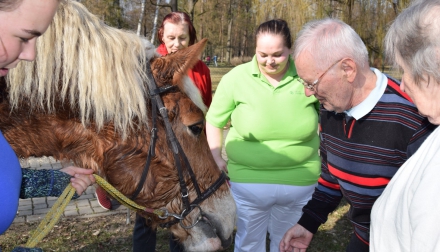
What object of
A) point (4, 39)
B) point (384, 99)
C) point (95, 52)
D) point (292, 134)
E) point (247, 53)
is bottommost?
point (247, 53)

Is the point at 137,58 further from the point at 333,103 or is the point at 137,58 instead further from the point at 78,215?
the point at 78,215

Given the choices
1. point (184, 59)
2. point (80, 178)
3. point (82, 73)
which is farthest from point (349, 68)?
point (80, 178)

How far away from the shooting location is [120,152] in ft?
7.02

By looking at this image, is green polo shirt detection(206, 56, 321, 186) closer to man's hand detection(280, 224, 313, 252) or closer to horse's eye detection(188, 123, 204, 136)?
man's hand detection(280, 224, 313, 252)

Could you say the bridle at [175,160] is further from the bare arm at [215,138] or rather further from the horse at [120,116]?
the bare arm at [215,138]

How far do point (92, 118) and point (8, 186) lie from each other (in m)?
0.80

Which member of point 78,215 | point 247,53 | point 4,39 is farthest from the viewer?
point 247,53

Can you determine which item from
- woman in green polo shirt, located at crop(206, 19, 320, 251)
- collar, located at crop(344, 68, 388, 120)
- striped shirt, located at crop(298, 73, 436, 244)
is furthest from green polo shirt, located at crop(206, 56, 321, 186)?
collar, located at crop(344, 68, 388, 120)

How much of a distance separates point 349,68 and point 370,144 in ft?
1.40

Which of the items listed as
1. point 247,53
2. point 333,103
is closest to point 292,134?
point 333,103

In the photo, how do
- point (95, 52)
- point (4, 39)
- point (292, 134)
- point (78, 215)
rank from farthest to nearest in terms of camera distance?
point (78, 215) → point (292, 134) → point (95, 52) → point (4, 39)

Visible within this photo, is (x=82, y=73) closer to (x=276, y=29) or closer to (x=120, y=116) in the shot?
(x=120, y=116)

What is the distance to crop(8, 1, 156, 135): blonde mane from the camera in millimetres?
1917

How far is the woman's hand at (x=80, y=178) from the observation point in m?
1.90
